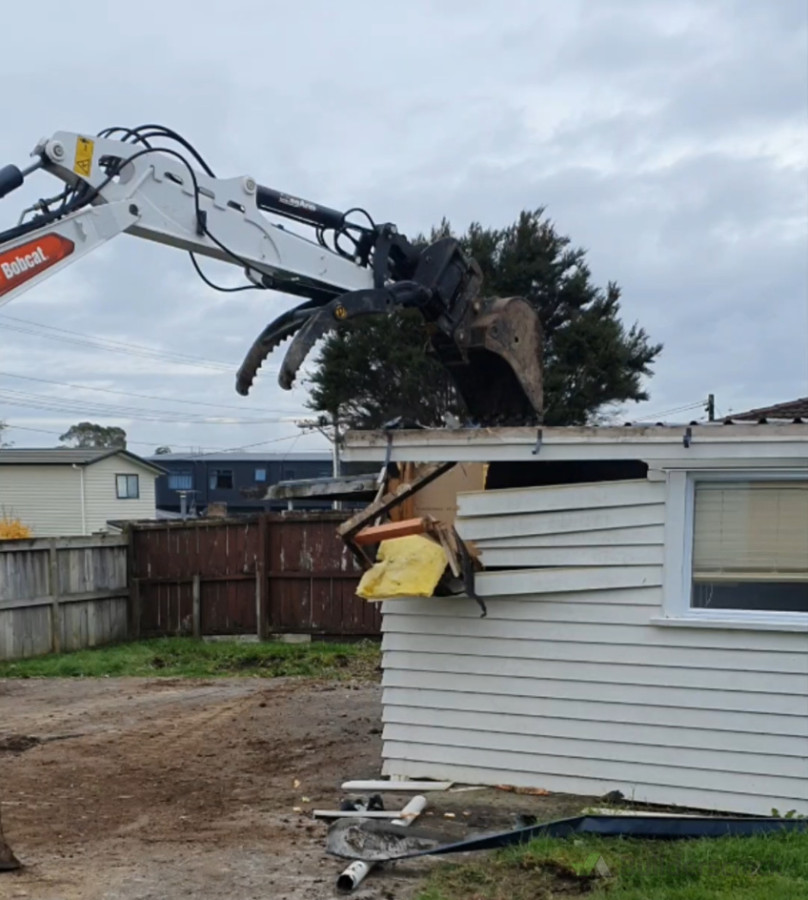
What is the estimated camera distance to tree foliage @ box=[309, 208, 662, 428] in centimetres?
2694

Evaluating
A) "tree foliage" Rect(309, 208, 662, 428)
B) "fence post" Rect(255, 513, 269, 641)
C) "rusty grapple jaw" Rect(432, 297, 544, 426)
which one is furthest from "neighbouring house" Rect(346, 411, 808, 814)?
"tree foliage" Rect(309, 208, 662, 428)

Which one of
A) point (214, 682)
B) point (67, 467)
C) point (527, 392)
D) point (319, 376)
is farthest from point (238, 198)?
point (67, 467)

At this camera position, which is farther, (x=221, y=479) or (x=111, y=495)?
(x=221, y=479)

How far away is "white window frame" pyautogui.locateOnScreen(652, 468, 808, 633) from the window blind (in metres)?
0.05

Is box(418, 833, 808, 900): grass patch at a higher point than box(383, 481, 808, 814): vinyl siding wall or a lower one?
lower

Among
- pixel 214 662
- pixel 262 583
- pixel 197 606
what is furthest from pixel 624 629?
pixel 197 606

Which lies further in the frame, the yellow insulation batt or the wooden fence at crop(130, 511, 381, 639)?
the wooden fence at crop(130, 511, 381, 639)

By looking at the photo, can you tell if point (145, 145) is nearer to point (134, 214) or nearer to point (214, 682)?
point (134, 214)

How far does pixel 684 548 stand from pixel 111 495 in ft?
104

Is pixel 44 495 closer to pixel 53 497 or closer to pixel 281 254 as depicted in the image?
pixel 53 497

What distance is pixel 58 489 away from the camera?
3544 centimetres

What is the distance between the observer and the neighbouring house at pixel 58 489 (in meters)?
35.1

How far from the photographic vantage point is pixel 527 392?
819 centimetres

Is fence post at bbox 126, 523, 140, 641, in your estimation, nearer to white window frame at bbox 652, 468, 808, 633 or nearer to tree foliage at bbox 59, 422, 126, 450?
white window frame at bbox 652, 468, 808, 633
